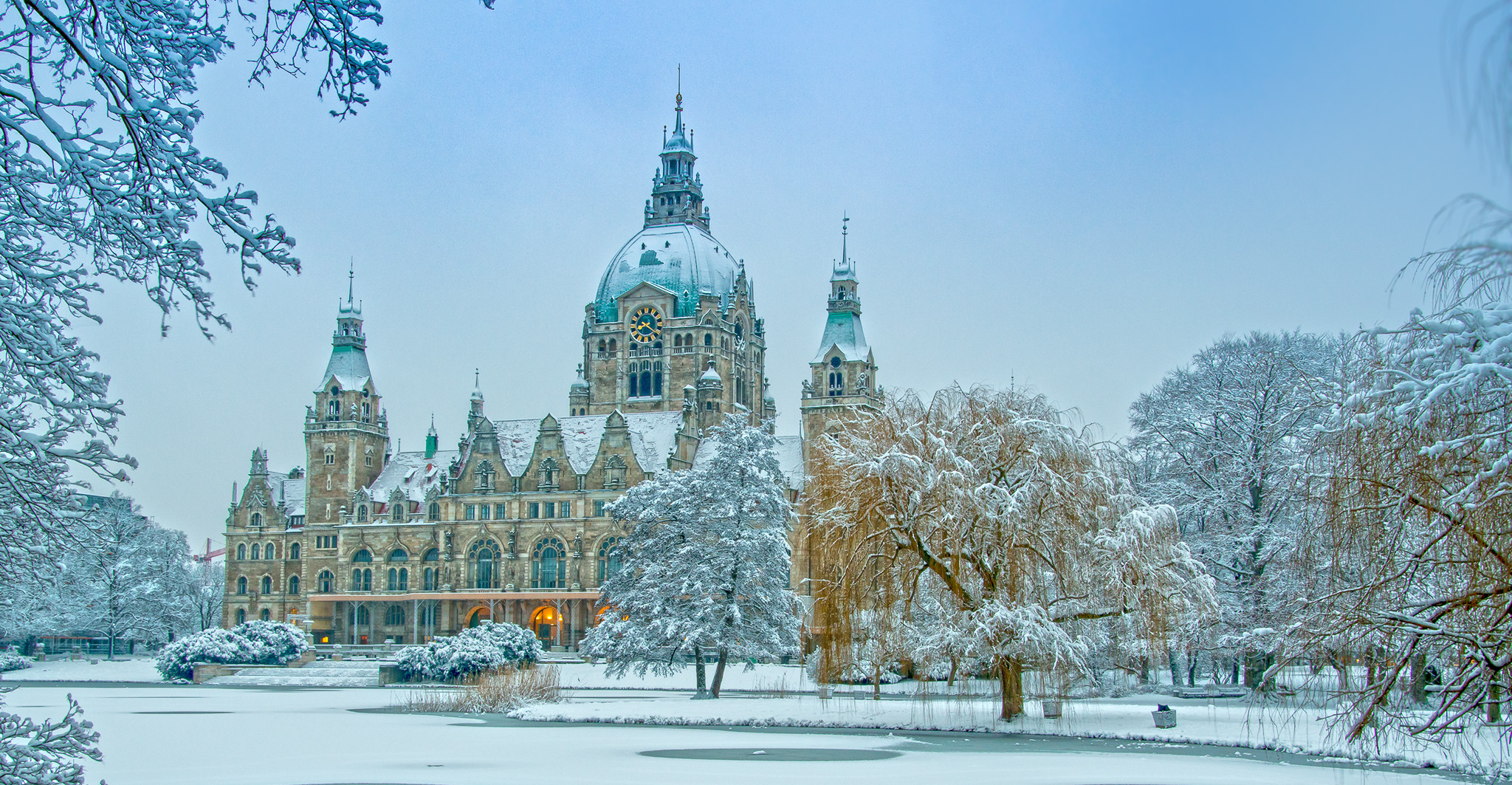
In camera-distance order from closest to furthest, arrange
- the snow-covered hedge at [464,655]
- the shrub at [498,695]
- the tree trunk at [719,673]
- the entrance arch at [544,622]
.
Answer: the shrub at [498,695]
the tree trunk at [719,673]
the snow-covered hedge at [464,655]
the entrance arch at [544,622]

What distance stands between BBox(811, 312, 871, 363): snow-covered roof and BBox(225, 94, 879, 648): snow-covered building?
11 cm

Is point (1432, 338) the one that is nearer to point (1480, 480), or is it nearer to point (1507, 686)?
point (1480, 480)

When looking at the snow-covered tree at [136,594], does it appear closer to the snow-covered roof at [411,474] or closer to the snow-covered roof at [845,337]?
the snow-covered roof at [411,474]

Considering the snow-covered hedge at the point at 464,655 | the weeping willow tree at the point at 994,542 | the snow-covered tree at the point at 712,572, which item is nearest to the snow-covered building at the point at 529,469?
the snow-covered hedge at the point at 464,655

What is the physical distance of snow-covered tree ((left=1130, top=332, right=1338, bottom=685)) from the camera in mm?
37344

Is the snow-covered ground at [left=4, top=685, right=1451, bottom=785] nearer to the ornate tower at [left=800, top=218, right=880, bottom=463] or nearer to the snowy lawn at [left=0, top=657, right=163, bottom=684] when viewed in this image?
the snowy lawn at [left=0, top=657, right=163, bottom=684]

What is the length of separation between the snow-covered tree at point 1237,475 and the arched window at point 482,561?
48.3 meters

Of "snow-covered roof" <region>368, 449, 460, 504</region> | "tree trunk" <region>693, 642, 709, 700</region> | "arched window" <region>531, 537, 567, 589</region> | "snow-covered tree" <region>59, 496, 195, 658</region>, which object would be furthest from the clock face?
"tree trunk" <region>693, 642, 709, 700</region>

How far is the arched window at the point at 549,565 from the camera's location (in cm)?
8531

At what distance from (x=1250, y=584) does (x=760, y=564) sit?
16.9 meters

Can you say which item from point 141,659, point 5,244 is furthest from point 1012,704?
point 141,659

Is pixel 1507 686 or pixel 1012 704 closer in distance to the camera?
pixel 1507 686

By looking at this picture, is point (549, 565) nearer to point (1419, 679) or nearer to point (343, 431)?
point (343, 431)

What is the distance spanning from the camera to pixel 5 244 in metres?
11.3
